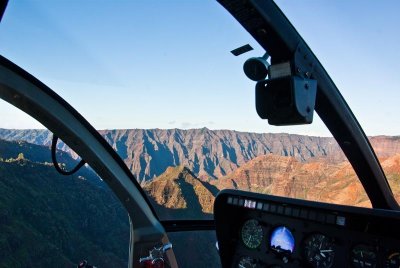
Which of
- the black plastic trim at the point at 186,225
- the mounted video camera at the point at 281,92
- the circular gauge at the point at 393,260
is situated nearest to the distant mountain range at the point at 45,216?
the black plastic trim at the point at 186,225

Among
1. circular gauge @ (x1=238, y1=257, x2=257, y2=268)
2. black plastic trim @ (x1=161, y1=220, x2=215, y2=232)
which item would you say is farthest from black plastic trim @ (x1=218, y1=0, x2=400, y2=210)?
black plastic trim @ (x1=161, y1=220, x2=215, y2=232)

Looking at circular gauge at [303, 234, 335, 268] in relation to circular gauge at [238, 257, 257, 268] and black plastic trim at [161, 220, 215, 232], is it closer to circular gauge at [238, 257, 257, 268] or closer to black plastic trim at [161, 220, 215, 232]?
circular gauge at [238, 257, 257, 268]

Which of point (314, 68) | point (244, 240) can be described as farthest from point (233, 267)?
point (314, 68)

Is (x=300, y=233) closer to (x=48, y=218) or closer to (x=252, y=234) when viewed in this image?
(x=252, y=234)

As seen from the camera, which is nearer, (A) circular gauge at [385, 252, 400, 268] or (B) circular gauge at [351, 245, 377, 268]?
(A) circular gauge at [385, 252, 400, 268]

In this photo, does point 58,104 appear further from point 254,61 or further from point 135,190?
point 254,61

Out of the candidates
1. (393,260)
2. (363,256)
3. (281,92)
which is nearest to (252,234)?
(363,256)

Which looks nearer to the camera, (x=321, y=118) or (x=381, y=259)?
(x=381, y=259)
